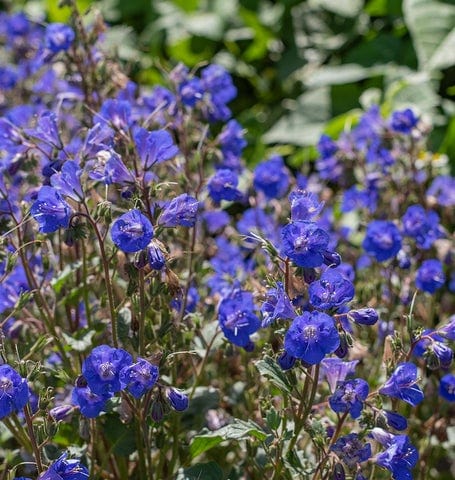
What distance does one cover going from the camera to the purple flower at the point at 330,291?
1.83 m

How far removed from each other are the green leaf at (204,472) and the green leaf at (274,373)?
0.29 m

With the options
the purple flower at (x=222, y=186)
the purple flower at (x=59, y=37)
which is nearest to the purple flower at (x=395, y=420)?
the purple flower at (x=222, y=186)

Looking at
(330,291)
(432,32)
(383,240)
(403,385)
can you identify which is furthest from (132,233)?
(432,32)

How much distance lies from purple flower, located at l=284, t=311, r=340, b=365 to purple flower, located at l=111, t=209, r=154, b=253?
336 mm

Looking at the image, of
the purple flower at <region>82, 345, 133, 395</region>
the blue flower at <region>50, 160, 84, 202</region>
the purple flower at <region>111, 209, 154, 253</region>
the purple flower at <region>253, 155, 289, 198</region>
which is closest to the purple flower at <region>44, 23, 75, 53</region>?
the purple flower at <region>253, 155, 289, 198</region>

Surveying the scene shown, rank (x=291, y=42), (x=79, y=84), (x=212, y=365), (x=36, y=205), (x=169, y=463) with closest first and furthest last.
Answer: (x=36, y=205) < (x=169, y=463) < (x=212, y=365) < (x=79, y=84) < (x=291, y=42)

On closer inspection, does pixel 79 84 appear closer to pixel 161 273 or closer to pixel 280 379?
pixel 161 273

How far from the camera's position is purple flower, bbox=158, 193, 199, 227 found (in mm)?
1993

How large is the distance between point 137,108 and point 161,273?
3.54 feet

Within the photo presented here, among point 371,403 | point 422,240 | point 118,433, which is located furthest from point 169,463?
point 422,240

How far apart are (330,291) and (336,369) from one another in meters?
0.28

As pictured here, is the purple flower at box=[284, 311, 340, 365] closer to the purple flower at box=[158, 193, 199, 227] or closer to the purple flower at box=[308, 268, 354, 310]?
the purple flower at box=[308, 268, 354, 310]

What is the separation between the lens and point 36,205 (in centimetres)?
197

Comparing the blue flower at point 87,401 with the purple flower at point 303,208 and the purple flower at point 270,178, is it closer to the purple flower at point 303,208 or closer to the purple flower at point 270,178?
the purple flower at point 303,208
